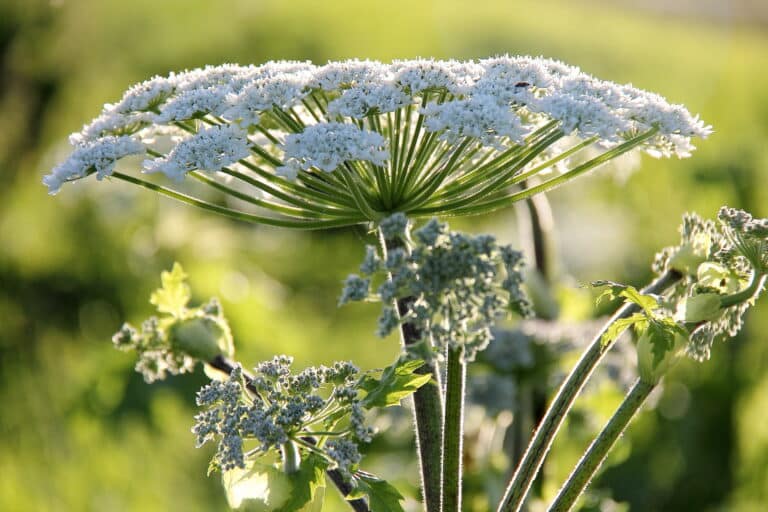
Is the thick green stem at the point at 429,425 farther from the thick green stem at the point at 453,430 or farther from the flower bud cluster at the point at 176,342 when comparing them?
the flower bud cluster at the point at 176,342

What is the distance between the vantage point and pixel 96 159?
1.40 metres

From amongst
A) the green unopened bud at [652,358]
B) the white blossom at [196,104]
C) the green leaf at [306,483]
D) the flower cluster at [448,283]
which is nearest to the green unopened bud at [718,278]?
the green unopened bud at [652,358]

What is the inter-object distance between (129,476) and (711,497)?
2.85m

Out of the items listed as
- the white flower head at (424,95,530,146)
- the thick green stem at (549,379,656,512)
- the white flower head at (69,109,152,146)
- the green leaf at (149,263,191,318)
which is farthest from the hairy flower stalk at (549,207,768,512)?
the white flower head at (69,109,152,146)

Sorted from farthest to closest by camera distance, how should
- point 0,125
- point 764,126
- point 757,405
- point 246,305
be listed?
point 764,126
point 0,125
point 246,305
point 757,405

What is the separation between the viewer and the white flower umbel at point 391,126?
4.23 feet

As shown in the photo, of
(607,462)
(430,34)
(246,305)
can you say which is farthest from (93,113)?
(607,462)

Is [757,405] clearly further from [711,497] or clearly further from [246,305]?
[246,305]

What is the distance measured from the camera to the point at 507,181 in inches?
56.1

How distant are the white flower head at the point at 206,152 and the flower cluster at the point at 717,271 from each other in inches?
29.6

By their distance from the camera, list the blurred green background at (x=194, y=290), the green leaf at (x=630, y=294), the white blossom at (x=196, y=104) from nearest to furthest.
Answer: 1. the green leaf at (x=630, y=294)
2. the white blossom at (x=196, y=104)
3. the blurred green background at (x=194, y=290)

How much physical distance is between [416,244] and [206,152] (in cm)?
36

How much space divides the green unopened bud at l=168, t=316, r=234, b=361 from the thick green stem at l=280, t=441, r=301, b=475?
35 cm

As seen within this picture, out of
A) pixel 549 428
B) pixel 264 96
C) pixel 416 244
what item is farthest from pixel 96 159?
pixel 549 428
